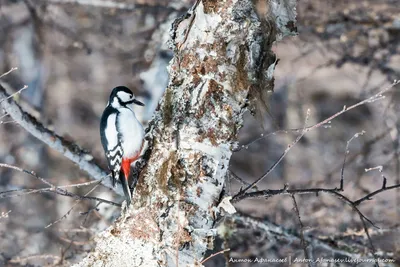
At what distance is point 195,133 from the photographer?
134 inches

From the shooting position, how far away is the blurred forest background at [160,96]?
5820mm

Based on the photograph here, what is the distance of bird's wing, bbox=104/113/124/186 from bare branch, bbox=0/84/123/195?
4.0 inches

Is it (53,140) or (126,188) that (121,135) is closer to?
(53,140)

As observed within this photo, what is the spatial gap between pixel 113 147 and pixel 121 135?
0.13 meters

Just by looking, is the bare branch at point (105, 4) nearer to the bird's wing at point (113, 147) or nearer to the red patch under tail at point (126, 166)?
the bird's wing at point (113, 147)

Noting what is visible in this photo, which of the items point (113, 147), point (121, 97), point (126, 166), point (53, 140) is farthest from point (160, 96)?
point (53, 140)

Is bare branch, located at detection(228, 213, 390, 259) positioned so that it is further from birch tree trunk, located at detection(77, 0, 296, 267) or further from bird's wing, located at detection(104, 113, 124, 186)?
birch tree trunk, located at detection(77, 0, 296, 267)

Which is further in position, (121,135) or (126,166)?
(121,135)

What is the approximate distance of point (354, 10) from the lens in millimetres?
6605

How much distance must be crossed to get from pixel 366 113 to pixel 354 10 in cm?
726

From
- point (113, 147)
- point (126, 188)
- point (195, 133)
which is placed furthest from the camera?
point (113, 147)

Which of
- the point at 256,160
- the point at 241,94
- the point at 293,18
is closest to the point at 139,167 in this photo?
the point at 241,94

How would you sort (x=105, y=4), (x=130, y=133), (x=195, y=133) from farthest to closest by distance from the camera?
(x=105, y=4)
(x=130, y=133)
(x=195, y=133)

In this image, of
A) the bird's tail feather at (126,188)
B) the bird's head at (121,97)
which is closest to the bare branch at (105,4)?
the bird's head at (121,97)
